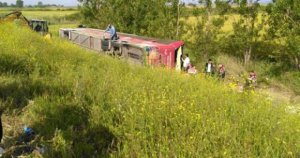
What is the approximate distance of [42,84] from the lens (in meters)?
8.89

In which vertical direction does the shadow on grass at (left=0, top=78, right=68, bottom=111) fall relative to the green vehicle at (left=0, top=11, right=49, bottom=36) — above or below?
below

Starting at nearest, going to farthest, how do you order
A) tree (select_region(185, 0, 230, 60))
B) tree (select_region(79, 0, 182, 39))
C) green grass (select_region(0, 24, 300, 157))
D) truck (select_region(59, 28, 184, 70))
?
green grass (select_region(0, 24, 300, 157))
truck (select_region(59, 28, 184, 70))
tree (select_region(185, 0, 230, 60))
tree (select_region(79, 0, 182, 39))

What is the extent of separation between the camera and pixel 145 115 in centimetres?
553

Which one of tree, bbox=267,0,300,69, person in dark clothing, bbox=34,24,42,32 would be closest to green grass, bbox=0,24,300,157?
tree, bbox=267,0,300,69

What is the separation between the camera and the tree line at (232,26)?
704 inches

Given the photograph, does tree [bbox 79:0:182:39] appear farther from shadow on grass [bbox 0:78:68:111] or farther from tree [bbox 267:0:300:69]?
shadow on grass [bbox 0:78:68:111]

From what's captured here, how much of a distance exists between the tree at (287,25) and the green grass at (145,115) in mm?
9785

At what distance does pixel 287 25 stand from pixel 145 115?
1375cm

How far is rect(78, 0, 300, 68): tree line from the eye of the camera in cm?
1788

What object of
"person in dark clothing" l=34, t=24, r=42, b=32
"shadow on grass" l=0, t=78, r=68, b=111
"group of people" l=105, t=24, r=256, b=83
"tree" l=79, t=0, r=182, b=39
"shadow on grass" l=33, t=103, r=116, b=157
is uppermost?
"tree" l=79, t=0, r=182, b=39

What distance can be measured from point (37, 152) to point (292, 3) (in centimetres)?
1481

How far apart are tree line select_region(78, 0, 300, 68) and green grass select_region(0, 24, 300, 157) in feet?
34.9

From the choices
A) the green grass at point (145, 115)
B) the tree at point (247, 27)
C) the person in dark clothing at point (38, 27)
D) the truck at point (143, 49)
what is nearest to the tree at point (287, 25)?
the tree at point (247, 27)

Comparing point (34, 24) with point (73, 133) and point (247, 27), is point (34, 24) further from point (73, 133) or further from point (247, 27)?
point (73, 133)
